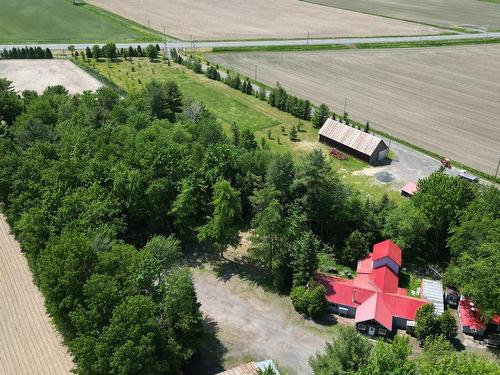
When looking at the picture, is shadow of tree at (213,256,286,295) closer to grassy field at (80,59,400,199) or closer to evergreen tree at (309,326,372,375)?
evergreen tree at (309,326,372,375)

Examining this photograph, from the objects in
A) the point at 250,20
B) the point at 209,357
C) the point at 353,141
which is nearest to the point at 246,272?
the point at 209,357

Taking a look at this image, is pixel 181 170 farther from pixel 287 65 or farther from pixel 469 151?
pixel 287 65

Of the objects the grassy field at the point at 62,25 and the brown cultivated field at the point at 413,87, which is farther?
the grassy field at the point at 62,25

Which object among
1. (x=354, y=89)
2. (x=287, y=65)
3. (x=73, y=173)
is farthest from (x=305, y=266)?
(x=287, y=65)

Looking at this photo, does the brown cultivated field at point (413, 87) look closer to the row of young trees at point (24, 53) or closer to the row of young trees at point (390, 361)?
the row of young trees at point (24, 53)

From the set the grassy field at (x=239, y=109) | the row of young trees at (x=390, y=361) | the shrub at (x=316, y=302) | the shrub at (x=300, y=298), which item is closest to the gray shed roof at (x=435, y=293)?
the row of young trees at (x=390, y=361)

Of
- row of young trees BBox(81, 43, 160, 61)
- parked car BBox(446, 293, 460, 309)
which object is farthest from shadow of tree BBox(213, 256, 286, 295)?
row of young trees BBox(81, 43, 160, 61)

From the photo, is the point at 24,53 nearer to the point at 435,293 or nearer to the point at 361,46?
the point at 361,46
